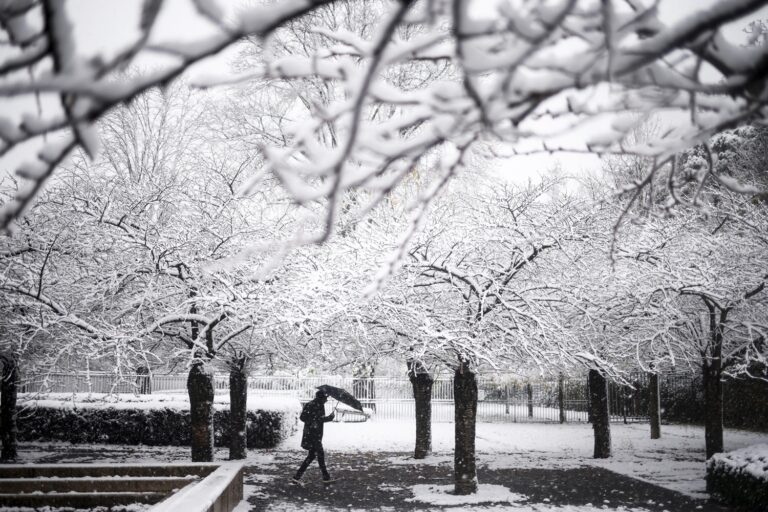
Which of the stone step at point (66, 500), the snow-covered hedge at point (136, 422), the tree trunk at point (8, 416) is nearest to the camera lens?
the stone step at point (66, 500)

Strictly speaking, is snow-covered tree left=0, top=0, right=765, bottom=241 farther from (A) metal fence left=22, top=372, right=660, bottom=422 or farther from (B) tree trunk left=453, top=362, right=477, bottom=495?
(A) metal fence left=22, top=372, right=660, bottom=422

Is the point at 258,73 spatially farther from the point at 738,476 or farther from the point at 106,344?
the point at 738,476

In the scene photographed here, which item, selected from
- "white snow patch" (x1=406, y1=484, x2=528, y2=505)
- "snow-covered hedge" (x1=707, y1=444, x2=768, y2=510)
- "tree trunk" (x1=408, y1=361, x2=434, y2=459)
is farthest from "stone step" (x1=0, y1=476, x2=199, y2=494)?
"snow-covered hedge" (x1=707, y1=444, x2=768, y2=510)

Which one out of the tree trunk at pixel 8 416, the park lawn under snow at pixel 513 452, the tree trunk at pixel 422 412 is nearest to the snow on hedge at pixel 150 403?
the park lawn under snow at pixel 513 452

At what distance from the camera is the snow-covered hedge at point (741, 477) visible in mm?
7508

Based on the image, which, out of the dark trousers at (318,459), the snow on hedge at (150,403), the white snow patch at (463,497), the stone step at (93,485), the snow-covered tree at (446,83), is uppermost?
the snow-covered tree at (446,83)

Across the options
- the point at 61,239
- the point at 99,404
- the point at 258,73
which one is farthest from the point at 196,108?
the point at 258,73

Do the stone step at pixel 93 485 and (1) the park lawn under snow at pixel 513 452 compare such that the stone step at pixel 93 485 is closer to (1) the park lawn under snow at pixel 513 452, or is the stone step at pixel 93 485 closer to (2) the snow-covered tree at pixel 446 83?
(1) the park lawn under snow at pixel 513 452

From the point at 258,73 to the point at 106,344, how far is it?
6.99 m

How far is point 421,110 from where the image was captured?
2.14 meters

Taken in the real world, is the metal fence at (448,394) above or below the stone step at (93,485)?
below

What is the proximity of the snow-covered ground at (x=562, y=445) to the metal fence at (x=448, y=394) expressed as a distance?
4.43ft

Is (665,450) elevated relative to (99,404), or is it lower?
lower

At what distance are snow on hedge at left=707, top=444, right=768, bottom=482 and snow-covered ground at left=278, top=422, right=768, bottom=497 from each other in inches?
32.1
